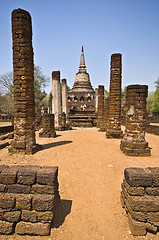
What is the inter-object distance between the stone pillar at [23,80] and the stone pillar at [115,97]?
5.59m

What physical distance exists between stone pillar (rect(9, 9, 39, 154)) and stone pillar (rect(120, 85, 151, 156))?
182 inches

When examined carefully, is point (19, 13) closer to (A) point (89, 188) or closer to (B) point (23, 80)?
(B) point (23, 80)

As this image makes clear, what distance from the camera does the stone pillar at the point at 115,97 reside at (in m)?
9.82

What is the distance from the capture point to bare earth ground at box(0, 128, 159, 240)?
9.31ft

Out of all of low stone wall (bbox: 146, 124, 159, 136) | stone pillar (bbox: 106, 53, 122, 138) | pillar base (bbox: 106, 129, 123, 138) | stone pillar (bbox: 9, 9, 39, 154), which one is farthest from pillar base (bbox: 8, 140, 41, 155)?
low stone wall (bbox: 146, 124, 159, 136)

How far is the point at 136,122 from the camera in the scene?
22.6ft

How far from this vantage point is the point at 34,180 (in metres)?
2.81

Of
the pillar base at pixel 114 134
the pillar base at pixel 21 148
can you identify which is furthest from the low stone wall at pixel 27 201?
the pillar base at pixel 114 134

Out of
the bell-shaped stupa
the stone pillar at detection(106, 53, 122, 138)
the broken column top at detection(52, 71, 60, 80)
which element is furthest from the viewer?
the bell-shaped stupa

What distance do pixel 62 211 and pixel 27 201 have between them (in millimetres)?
1063

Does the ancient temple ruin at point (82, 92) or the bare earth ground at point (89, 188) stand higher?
the ancient temple ruin at point (82, 92)

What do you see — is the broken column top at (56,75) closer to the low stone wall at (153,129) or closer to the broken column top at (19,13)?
the broken column top at (19,13)

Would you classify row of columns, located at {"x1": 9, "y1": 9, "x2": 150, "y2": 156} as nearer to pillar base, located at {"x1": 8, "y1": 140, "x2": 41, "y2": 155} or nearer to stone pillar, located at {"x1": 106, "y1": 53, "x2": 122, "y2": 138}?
pillar base, located at {"x1": 8, "y1": 140, "x2": 41, "y2": 155}

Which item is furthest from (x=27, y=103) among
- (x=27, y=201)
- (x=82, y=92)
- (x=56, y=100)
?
(x=82, y=92)
